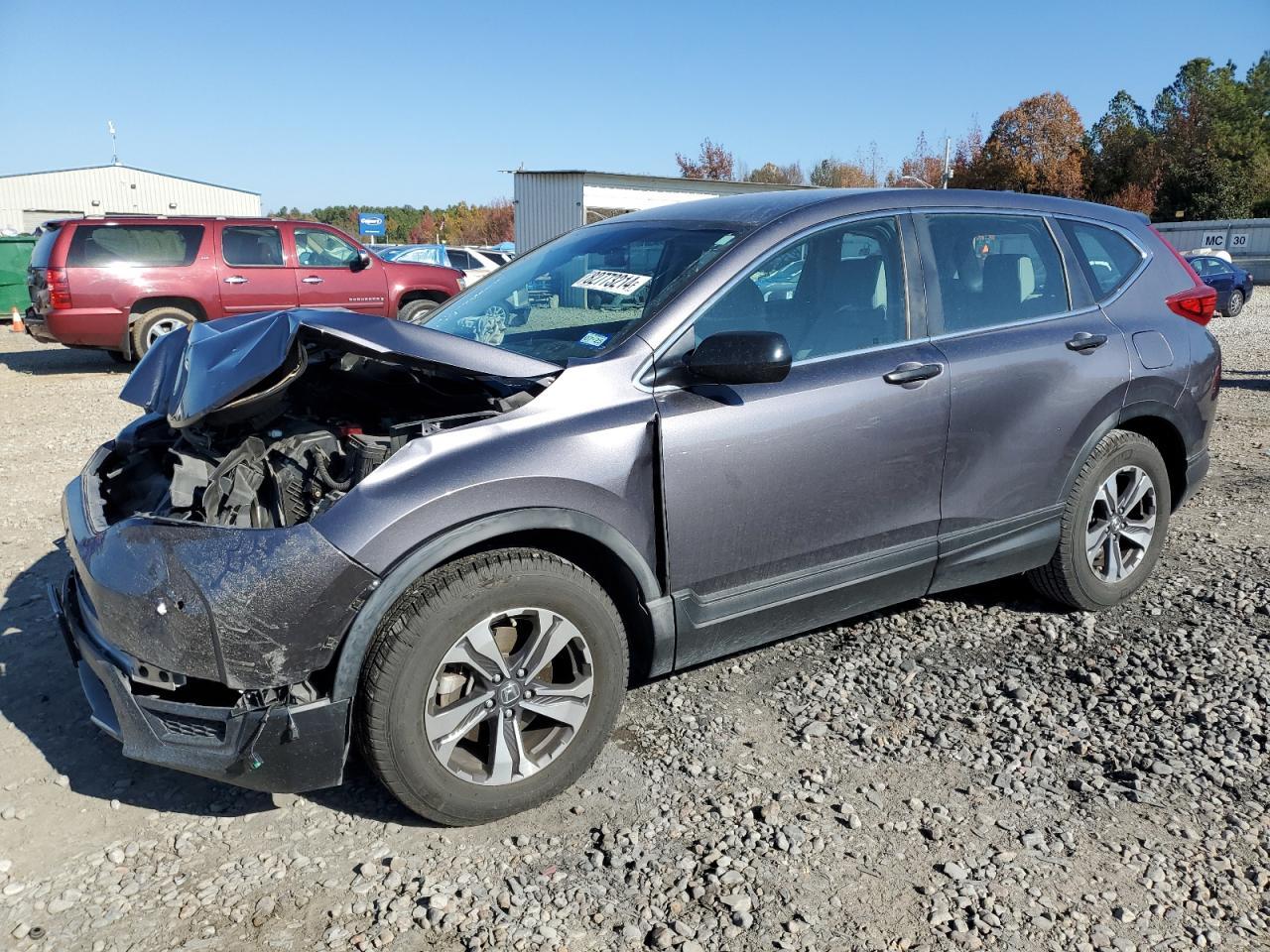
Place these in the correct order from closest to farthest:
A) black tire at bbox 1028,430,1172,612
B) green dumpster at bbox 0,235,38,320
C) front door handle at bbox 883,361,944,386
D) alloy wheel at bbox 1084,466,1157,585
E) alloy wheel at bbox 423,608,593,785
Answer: alloy wheel at bbox 423,608,593,785
front door handle at bbox 883,361,944,386
black tire at bbox 1028,430,1172,612
alloy wheel at bbox 1084,466,1157,585
green dumpster at bbox 0,235,38,320

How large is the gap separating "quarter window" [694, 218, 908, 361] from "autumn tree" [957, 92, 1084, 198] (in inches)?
1976

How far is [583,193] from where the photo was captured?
30875 mm

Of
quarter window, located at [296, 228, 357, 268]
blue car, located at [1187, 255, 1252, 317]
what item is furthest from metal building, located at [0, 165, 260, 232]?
blue car, located at [1187, 255, 1252, 317]

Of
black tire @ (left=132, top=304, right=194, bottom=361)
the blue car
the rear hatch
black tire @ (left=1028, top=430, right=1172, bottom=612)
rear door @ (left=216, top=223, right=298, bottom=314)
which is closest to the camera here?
black tire @ (left=1028, top=430, right=1172, bottom=612)

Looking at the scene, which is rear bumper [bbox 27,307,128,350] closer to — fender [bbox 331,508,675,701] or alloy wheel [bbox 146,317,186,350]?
alloy wheel [bbox 146,317,186,350]

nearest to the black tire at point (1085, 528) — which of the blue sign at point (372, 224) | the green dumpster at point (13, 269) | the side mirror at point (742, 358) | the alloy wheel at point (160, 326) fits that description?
the side mirror at point (742, 358)

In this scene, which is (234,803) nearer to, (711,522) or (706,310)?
(711,522)

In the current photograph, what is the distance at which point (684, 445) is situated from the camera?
303 cm

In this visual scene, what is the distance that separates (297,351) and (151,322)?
10555 mm

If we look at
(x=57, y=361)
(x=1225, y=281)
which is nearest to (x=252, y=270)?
(x=57, y=361)

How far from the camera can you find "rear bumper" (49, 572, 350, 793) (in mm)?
2533

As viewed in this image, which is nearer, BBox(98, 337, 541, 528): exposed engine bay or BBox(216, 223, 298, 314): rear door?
BBox(98, 337, 541, 528): exposed engine bay

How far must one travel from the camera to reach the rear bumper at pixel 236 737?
2533 millimetres

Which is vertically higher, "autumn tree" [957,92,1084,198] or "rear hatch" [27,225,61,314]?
"autumn tree" [957,92,1084,198]
